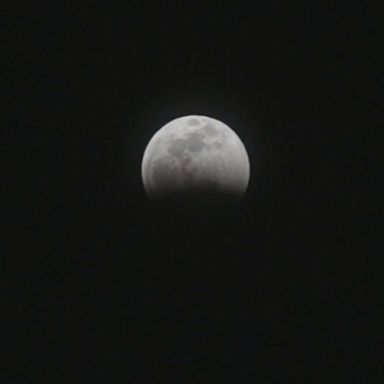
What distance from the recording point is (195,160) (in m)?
8.92

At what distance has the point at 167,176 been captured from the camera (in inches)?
353

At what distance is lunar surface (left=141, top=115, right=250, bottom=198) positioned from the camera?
29.1ft

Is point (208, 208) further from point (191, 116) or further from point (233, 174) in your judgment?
point (191, 116)

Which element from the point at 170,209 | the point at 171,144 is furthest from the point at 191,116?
the point at 170,209

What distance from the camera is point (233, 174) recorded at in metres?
9.03

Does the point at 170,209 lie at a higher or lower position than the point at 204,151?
lower

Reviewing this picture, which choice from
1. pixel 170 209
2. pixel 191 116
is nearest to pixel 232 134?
pixel 191 116

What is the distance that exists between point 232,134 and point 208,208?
939mm

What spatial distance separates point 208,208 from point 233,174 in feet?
1.50

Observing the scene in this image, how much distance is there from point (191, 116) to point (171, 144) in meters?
0.48

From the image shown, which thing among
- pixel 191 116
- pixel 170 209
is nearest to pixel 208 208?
pixel 170 209

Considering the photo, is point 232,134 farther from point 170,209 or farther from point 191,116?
point 170,209

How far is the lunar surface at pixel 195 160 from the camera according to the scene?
888cm

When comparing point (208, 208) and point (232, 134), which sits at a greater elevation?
point (232, 134)
